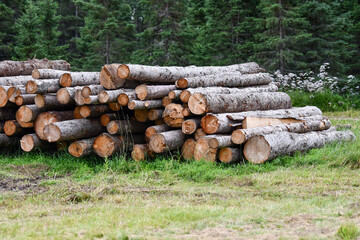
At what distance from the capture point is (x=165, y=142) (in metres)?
8.48

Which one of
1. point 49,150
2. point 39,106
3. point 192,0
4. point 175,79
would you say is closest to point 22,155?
point 49,150

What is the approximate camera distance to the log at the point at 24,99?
9.49 metres

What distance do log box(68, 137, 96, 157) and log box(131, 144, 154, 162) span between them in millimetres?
912

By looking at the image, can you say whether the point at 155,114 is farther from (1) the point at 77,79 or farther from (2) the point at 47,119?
(2) the point at 47,119

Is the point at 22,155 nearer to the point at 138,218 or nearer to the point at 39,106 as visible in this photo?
the point at 39,106

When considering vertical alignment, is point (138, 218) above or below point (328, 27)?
below

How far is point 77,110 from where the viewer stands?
933 cm

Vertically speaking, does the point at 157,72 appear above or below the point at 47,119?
above

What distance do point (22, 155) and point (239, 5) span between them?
697 inches

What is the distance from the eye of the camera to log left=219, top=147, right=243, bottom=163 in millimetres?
8078

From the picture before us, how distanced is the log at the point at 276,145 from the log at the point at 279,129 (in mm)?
160

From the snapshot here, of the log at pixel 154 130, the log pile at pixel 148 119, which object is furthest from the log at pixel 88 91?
the log at pixel 154 130

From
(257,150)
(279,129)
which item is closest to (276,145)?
(257,150)

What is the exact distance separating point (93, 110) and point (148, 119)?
119 cm
